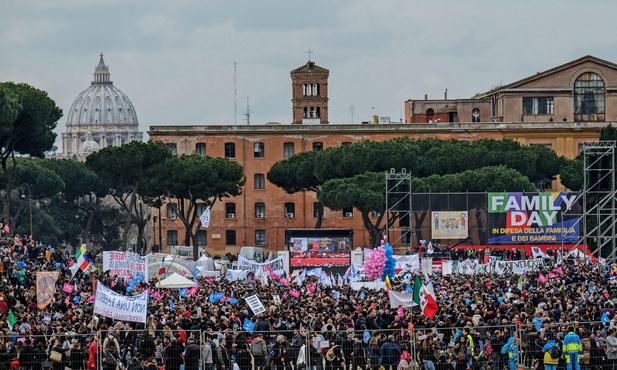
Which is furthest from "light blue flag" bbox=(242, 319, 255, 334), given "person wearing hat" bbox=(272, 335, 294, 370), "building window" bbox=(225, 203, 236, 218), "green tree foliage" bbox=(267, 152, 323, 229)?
"building window" bbox=(225, 203, 236, 218)

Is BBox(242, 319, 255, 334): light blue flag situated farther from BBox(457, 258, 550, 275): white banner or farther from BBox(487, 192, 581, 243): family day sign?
BBox(487, 192, 581, 243): family day sign

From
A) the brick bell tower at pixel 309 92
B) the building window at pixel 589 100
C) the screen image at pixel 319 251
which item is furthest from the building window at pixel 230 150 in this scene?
the screen image at pixel 319 251

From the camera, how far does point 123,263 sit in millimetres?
42281

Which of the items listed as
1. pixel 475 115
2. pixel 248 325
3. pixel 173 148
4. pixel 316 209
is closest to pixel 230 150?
pixel 173 148

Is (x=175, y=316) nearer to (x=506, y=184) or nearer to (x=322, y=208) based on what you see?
(x=506, y=184)

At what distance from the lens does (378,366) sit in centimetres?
2802

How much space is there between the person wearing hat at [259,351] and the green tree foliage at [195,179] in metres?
64.5

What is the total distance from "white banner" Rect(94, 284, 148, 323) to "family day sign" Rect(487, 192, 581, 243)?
44.9 meters

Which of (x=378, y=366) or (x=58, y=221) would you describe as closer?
(x=378, y=366)

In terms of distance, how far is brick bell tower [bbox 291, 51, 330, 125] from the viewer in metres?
114

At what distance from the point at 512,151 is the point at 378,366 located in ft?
211

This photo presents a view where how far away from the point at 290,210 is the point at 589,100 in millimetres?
20116

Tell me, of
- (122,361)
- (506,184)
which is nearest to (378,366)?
(122,361)

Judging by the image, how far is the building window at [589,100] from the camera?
340 ft
